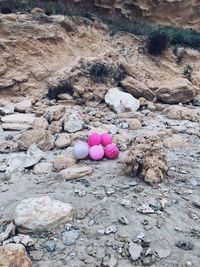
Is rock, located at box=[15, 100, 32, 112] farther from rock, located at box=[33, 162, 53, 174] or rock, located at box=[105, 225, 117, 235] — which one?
rock, located at box=[105, 225, 117, 235]

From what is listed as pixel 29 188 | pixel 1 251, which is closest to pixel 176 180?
pixel 29 188

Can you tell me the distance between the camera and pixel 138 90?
9867 mm

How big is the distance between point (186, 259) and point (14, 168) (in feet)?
9.54

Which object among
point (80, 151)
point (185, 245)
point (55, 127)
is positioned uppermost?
point (185, 245)

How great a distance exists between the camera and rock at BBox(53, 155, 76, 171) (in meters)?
5.61

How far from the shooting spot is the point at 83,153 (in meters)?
5.81

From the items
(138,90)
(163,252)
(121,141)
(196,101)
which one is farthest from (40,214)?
(196,101)

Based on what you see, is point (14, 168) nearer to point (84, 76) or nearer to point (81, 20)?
point (84, 76)

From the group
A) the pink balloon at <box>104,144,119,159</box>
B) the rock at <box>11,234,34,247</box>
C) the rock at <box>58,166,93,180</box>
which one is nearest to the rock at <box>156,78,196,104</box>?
the pink balloon at <box>104,144,119,159</box>

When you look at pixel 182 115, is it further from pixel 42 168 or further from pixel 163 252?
pixel 163 252

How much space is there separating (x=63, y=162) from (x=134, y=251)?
222 cm

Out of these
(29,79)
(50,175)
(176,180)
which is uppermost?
(176,180)

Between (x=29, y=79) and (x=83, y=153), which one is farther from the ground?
(x=83, y=153)

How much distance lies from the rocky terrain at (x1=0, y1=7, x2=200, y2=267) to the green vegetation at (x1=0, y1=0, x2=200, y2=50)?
1.31 ft
